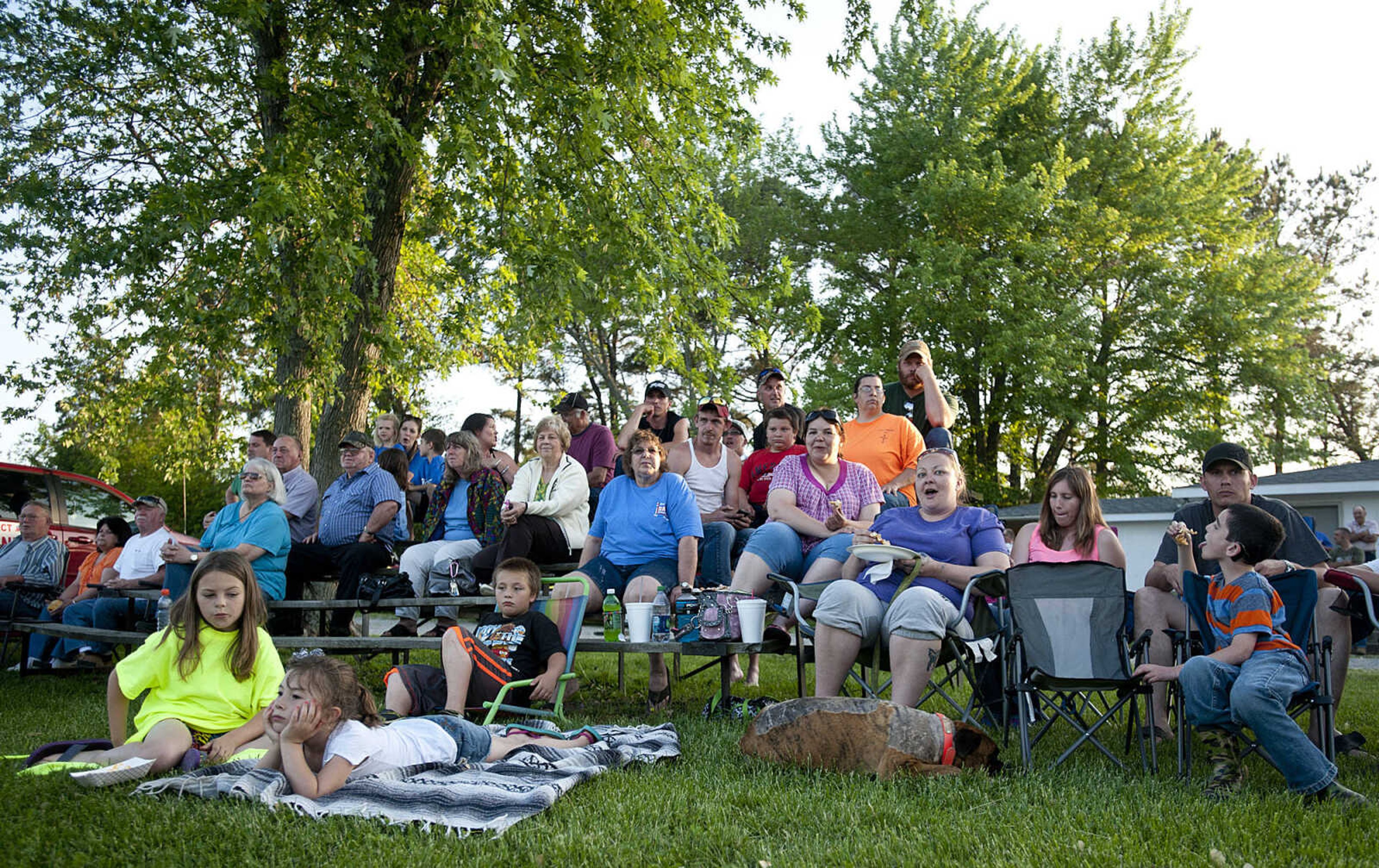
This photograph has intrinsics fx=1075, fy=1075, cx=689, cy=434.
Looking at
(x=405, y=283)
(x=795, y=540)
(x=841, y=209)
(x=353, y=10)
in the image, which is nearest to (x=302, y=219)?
(x=353, y=10)

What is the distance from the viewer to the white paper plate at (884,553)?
17.1 ft

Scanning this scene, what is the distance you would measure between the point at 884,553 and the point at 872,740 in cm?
121

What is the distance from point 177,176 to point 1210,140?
2753cm

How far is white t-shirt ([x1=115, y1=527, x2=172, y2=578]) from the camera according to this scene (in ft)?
29.2

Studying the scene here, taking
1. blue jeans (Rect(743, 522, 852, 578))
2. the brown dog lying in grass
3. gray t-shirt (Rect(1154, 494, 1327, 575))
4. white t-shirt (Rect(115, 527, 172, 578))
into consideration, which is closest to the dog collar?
the brown dog lying in grass

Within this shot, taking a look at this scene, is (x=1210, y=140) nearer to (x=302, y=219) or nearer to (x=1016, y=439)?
(x=1016, y=439)

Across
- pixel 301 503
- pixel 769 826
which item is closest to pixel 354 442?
pixel 301 503

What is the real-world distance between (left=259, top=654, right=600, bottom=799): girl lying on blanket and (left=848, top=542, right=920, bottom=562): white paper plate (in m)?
1.96

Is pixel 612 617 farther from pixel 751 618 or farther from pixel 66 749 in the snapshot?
pixel 66 749

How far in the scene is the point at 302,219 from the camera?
8.97 m

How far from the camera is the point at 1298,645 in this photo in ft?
14.5

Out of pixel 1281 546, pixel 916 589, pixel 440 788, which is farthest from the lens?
pixel 916 589

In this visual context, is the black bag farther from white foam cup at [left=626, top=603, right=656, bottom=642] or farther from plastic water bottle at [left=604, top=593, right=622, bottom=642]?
white foam cup at [left=626, top=603, right=656, bottom=642]

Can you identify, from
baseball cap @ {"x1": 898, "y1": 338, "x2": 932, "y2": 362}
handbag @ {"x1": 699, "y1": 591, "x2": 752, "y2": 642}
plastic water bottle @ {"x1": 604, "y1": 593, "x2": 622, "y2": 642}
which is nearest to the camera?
handbag @ {"x1": 699, "y1": 591, "x2": 752, "y2": 642}
